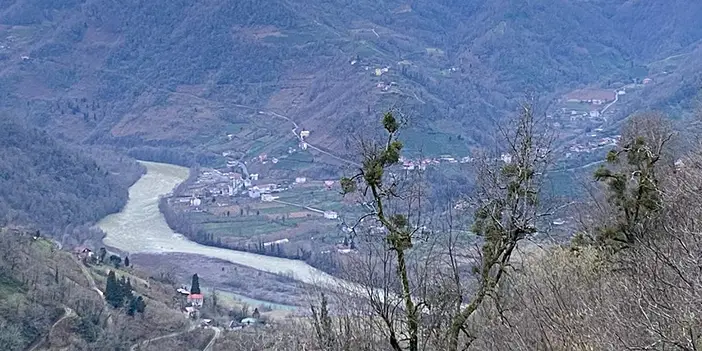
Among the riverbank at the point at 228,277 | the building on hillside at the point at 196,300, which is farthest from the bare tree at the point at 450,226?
the building on hillside at the point at 196,300

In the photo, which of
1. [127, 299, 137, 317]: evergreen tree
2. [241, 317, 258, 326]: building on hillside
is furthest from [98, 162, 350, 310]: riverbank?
[127, 299, 137, 317]: evergreen tree

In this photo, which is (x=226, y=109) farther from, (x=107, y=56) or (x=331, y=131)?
(x=107, y=56)

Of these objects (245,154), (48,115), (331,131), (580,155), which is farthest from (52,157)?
(580,155)

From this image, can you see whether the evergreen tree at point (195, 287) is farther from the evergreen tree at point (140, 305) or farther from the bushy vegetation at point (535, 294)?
the bushy vegetation at point (535, 294)

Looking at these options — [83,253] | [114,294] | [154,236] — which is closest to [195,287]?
[114,294]

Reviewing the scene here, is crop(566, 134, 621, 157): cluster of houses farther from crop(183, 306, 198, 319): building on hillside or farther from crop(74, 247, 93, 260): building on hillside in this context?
crop(74, 247, 93, 260): building on hillside

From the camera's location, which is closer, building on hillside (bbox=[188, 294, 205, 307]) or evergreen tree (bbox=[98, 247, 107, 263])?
building on hillside (bbox=[188, 294, 205, 307])
